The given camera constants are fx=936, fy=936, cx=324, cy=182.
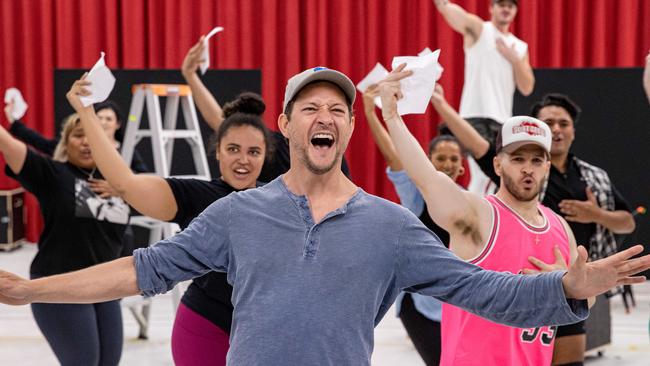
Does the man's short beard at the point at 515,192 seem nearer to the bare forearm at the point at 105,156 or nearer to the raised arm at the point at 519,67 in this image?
the bare forearm at the point at 105,156

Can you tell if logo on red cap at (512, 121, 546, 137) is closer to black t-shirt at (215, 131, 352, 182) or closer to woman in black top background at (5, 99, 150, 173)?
black t-shirt at (215, 131, 352, 182)

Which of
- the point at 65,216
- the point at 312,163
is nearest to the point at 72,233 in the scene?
the point at 65,216

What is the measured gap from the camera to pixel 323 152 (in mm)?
2094

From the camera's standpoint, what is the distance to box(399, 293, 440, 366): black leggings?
12.7 ft

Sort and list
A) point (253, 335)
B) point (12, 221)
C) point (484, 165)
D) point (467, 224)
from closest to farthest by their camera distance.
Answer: point (253, 335)
point (467, 224)
point (484, 165)
point (12, 221)

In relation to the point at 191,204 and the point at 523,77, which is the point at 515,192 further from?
the point at 523,77

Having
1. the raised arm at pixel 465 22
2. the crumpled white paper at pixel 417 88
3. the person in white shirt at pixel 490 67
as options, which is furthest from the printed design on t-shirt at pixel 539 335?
the raised arm at pixel 465 22

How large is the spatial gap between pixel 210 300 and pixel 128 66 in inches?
275

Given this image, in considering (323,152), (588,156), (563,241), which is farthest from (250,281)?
(588,156)

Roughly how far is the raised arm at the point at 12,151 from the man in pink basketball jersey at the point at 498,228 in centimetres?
176

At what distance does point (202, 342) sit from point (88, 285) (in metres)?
1.26

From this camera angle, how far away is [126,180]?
10.7 ft

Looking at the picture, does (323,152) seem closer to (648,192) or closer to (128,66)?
(648,192)

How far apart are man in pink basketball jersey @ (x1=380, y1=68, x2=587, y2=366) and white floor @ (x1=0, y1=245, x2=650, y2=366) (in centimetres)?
255
